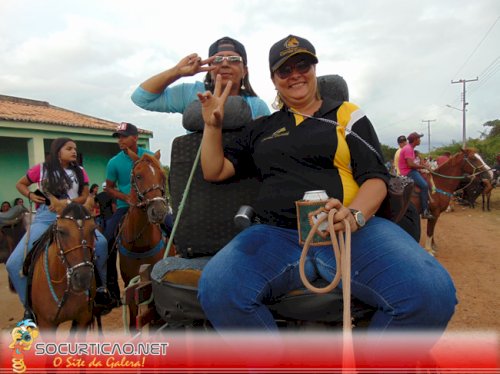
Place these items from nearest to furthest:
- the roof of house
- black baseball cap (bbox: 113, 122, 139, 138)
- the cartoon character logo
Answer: the cartoon character logo → black baseball cap (bbox: 113, 122, 139, 138) → the roof of house

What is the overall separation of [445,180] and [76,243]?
8932mm

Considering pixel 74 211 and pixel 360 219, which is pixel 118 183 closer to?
pixel 74 211

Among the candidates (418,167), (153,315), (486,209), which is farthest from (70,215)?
(486,209)

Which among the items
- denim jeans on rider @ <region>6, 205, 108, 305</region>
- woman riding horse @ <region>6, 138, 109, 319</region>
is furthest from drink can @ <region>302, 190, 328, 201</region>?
denim jeans on rider @ <region>6, 205, 108, 305</region>

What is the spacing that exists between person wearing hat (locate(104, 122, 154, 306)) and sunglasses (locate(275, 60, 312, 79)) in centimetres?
328

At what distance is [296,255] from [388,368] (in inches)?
26.1

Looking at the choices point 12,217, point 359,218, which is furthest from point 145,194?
point 12,217

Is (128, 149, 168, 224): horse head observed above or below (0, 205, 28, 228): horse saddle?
above

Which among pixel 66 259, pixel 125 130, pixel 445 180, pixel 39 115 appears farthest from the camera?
pixel 39 115

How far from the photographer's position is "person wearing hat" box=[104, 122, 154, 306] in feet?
16.6

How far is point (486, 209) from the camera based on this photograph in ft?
52.6

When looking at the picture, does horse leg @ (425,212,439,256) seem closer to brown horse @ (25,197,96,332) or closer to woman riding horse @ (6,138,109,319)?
woman riding horse @ (6,138,109,319)

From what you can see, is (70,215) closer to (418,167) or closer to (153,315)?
(153,315)

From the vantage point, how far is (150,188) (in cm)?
425
